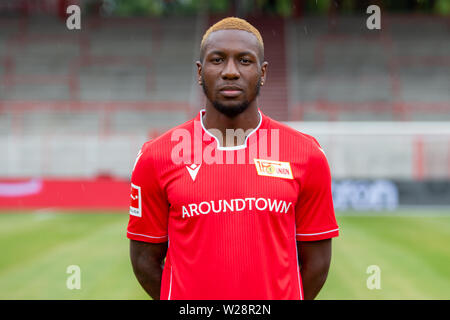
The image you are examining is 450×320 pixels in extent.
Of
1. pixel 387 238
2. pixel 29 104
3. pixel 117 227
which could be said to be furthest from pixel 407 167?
pixel 29 104

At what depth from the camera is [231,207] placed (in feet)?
7.40

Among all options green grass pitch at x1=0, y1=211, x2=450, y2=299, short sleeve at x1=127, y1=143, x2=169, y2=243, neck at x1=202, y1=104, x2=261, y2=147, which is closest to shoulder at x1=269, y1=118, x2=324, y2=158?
neck at x1=202, y1=104, x2=261, y2=147

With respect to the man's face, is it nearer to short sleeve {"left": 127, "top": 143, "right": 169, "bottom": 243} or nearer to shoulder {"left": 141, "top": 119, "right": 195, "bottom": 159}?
shoulder {"left": 141, "top": 119, "right": 195, "bottom": 159}

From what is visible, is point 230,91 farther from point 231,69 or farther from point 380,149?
point 380,149

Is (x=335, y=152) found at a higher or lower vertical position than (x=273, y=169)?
lower

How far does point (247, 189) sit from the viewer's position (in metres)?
2.27

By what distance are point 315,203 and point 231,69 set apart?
29.1 inches

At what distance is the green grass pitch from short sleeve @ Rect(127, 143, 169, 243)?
4272mm

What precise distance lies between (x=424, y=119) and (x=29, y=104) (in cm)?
1622

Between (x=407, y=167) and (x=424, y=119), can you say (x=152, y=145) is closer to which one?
(x=407, y=167)

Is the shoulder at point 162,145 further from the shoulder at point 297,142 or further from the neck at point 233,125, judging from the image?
the shoulder at point 297,142

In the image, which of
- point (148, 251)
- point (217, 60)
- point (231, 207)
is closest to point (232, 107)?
point (217, 60)

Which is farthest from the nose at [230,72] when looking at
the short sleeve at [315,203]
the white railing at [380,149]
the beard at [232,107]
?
the white railing at [380,149]

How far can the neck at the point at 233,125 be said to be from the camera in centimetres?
238
